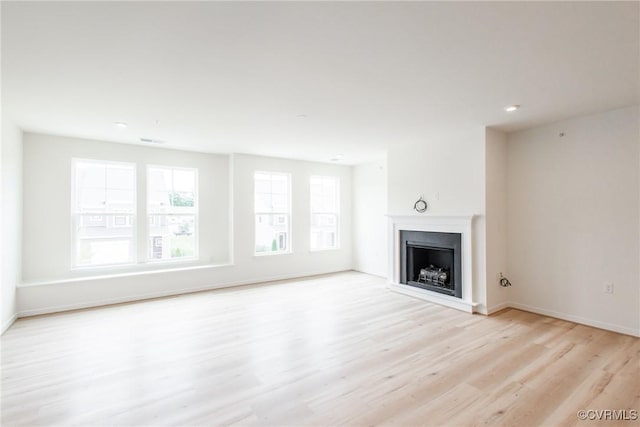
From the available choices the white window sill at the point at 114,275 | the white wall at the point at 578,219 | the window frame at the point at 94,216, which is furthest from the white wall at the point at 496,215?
the window frame at the point at 94,216

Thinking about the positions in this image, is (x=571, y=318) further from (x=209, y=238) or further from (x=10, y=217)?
(x=10, y=217)

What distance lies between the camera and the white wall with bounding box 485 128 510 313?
408 centimetres

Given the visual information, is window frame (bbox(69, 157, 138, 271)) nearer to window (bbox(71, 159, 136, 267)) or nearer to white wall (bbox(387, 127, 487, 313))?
window (bbox(71, 159, 136, 267))

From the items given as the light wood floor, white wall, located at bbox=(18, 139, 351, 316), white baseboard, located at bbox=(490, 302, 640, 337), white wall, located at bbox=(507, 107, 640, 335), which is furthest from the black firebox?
white wall, located at bbox=(18, 139, 351, 316)

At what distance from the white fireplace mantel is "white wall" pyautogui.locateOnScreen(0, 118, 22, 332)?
5.30 metres

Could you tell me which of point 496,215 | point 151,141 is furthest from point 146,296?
point 496,215

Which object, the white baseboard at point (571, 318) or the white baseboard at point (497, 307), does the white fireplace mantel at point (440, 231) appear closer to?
the white baseboard at point (497, 307)

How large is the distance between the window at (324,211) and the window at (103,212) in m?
3.54

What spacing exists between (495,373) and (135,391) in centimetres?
291

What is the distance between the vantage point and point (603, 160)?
351cm

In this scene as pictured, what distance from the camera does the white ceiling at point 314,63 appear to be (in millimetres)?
1764

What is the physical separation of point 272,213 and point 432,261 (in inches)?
129

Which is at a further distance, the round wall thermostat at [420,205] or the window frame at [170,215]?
the window frame at [170,215]

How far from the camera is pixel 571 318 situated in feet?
12.3
